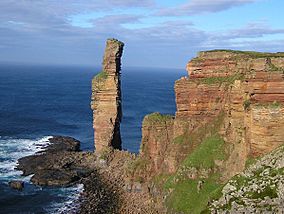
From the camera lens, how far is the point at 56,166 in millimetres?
89250

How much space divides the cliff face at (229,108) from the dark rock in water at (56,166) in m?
16.6

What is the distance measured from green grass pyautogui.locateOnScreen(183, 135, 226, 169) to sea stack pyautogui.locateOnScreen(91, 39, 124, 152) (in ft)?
113

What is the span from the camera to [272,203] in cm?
3734

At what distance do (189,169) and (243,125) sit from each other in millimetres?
11182

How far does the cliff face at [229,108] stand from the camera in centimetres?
4856

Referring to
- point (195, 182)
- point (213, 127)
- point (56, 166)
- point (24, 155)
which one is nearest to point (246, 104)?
point (195, 182)

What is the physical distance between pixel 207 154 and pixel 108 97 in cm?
3860

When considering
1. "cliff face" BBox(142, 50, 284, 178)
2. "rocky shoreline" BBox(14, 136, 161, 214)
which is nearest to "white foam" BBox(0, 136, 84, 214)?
"rocky shoreline" BBox(14, 136, 161, 214)

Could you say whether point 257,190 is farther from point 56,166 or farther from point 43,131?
point 43,131

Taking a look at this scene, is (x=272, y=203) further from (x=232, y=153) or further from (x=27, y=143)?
(x=27, y=143)

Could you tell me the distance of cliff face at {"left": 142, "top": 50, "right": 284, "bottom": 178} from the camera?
48.6 meters

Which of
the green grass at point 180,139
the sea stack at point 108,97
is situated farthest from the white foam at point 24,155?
the green grass at point 180,139

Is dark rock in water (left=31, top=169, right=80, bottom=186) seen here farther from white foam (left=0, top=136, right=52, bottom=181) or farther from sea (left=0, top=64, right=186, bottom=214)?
white foam (left=0, top=136, right=52, bottom=181)

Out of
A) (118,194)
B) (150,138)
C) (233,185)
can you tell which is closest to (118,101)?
(150,138)
